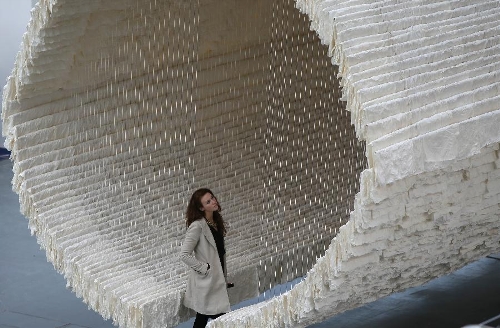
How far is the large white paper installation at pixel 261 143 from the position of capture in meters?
3.42

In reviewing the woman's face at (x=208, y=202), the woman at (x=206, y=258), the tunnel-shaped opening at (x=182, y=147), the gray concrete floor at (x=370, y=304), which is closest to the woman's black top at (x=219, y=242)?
the woman at (x=206, y=258)

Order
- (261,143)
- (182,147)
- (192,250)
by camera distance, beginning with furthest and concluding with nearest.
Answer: (261,143) → (182,147) → (192,250)

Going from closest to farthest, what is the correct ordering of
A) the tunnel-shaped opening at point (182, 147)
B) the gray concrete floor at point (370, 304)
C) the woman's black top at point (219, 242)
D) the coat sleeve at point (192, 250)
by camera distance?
the coat sleeve at point (192, 250)
the woman's black top at point (219, 242)
the tunnel-shaped opening at point (182, 147)
the gray concrete floor at point (370, 304)

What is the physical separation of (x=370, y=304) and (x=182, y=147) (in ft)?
3.71

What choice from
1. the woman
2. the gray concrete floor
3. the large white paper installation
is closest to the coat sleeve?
the woman

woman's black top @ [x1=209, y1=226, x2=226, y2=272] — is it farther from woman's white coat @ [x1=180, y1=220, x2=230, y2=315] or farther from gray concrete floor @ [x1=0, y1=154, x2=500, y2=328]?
gray concrete floor @ [x1=0, y1=154, x2=500, y2=328]

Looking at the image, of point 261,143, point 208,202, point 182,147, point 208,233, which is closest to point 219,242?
point 208,233

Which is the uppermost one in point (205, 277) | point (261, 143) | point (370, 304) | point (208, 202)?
A: point (261, 143)

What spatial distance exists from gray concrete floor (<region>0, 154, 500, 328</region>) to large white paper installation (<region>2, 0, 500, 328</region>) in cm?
44

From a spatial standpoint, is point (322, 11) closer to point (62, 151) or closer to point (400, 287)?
point (400, 287)

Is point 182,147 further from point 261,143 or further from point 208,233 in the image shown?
point 208,233

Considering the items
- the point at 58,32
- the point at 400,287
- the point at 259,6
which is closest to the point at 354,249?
the point at 400,287

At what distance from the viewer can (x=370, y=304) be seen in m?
5.12

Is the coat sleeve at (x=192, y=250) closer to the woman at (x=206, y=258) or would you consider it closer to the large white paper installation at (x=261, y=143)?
the woman at (x=206, y=258)
